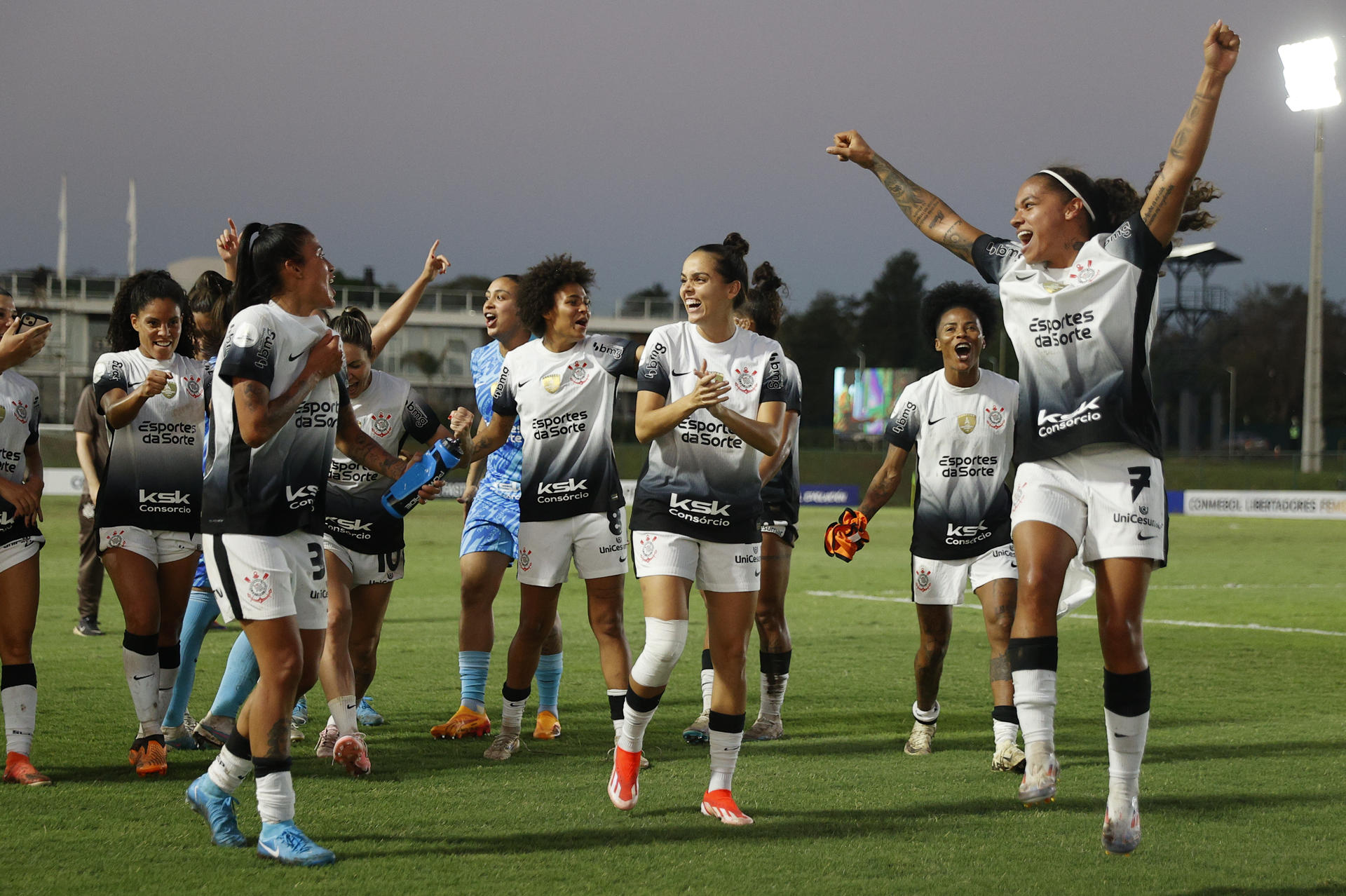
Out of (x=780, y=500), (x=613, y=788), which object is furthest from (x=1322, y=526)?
(x=613, y=788)

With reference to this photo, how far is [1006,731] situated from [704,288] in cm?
275

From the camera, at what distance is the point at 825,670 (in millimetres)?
9617

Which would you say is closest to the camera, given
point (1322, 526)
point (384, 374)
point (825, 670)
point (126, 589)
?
point (126, 589)

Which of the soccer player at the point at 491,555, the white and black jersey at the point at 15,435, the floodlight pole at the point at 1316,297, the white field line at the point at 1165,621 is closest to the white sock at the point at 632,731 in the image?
the soccer player at the point at 491,555

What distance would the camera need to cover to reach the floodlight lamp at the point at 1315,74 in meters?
32.8

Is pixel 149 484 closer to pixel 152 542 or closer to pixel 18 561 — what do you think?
pixel 152 542

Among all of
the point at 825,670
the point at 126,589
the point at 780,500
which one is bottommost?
the point at 825,670

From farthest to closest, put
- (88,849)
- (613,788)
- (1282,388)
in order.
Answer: (1282,388) < (613,788) < (88,849)

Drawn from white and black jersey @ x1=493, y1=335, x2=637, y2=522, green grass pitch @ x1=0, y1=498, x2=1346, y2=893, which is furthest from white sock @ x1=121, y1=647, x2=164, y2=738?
white and black jersey @ x1=493, y1=335, x2=637, y2=522

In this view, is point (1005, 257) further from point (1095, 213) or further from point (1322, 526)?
point (1322, 526)

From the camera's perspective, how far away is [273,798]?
177 inches

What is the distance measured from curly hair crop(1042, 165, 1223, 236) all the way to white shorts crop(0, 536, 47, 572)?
475cm

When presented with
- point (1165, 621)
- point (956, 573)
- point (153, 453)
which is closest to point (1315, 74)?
point (1165, 621)

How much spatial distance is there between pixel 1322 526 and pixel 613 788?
3051cm
